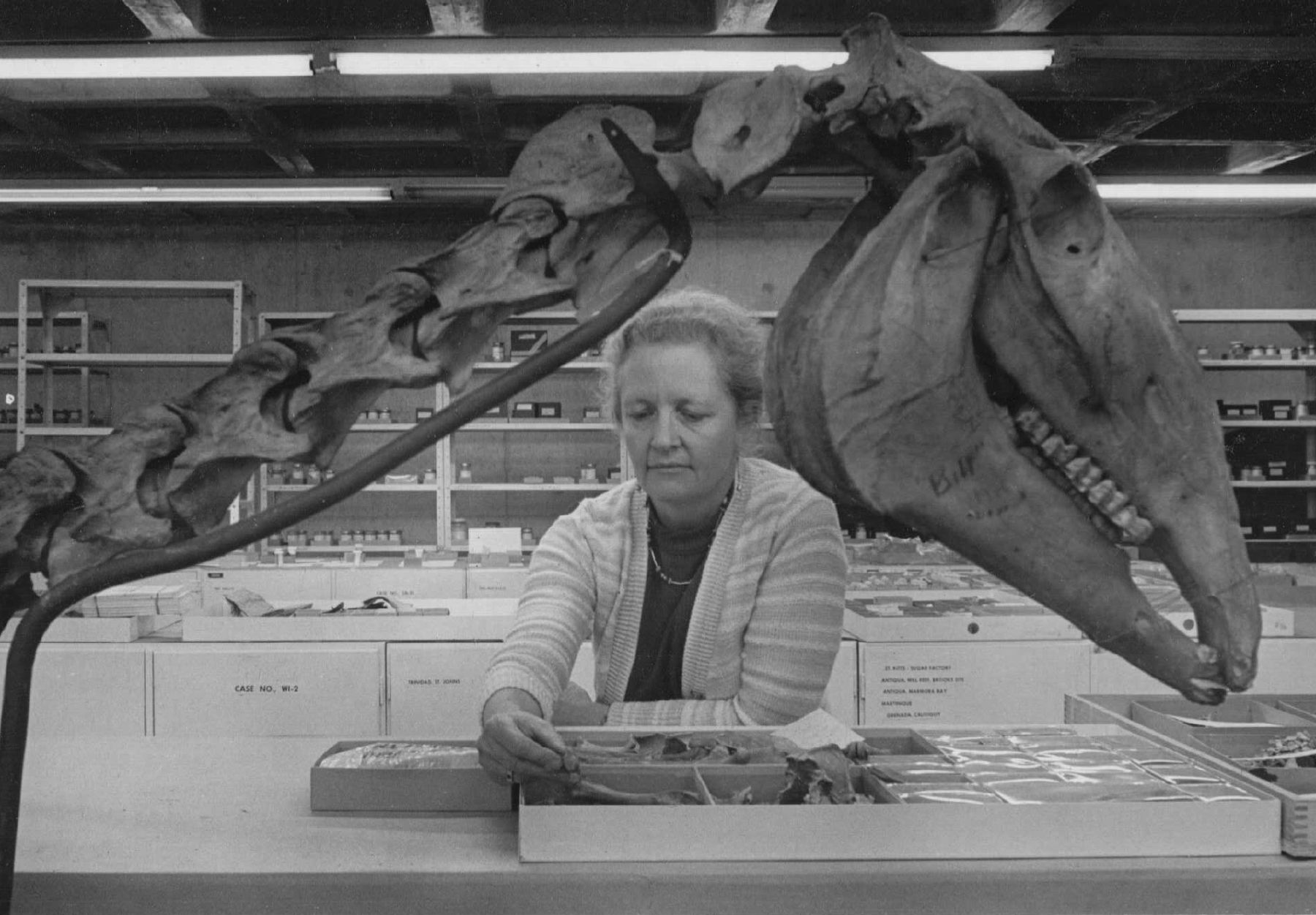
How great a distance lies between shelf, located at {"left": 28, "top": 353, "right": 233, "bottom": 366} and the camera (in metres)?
6.60

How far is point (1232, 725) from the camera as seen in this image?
4.92 feet

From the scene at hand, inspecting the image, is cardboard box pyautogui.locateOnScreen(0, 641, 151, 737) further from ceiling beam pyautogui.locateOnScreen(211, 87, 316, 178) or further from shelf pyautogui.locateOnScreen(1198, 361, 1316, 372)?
shelf pyautogui.locateOnScreen(1198, 361, 1316, 372)

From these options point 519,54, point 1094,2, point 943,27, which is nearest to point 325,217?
point 519,54

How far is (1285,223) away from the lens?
821 centimetres

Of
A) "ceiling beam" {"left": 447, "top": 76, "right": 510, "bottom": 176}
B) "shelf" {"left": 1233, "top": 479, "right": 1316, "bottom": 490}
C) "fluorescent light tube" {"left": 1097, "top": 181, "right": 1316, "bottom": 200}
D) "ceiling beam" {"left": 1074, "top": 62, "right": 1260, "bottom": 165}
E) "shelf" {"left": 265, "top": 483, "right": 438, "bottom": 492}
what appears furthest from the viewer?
"shelf" {"left": 1233, "top": 479, "right": 1316, "bottom": 490}

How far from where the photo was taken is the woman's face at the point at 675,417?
58.6 inches

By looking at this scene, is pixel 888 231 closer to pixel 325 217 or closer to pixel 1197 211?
pixel 325 217

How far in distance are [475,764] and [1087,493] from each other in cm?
75

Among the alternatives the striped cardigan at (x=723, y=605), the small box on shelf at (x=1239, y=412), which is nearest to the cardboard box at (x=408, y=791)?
the striped cardigan at (x=723, y=605)

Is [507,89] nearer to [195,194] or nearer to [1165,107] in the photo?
[195,194]

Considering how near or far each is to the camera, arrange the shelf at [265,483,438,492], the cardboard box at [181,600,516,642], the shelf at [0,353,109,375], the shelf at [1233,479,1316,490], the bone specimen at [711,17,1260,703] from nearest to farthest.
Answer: the bone specimen at [711,17,1260,703] < the cardboard box at [181,600,516,642] < the shelf at [0,353,109,375] < the shelf at [265,483,438,492] < the shelf at [1233,479,1316,490]

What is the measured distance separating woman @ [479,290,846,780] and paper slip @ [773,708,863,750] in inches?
3.9

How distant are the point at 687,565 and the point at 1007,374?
826mm

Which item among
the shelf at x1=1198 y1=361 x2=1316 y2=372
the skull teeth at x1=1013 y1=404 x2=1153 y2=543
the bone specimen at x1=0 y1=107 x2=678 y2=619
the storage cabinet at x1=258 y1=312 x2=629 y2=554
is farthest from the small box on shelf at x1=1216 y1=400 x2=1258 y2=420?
the bone specimen at x1=0 y1=107 x2=678 y2=619
